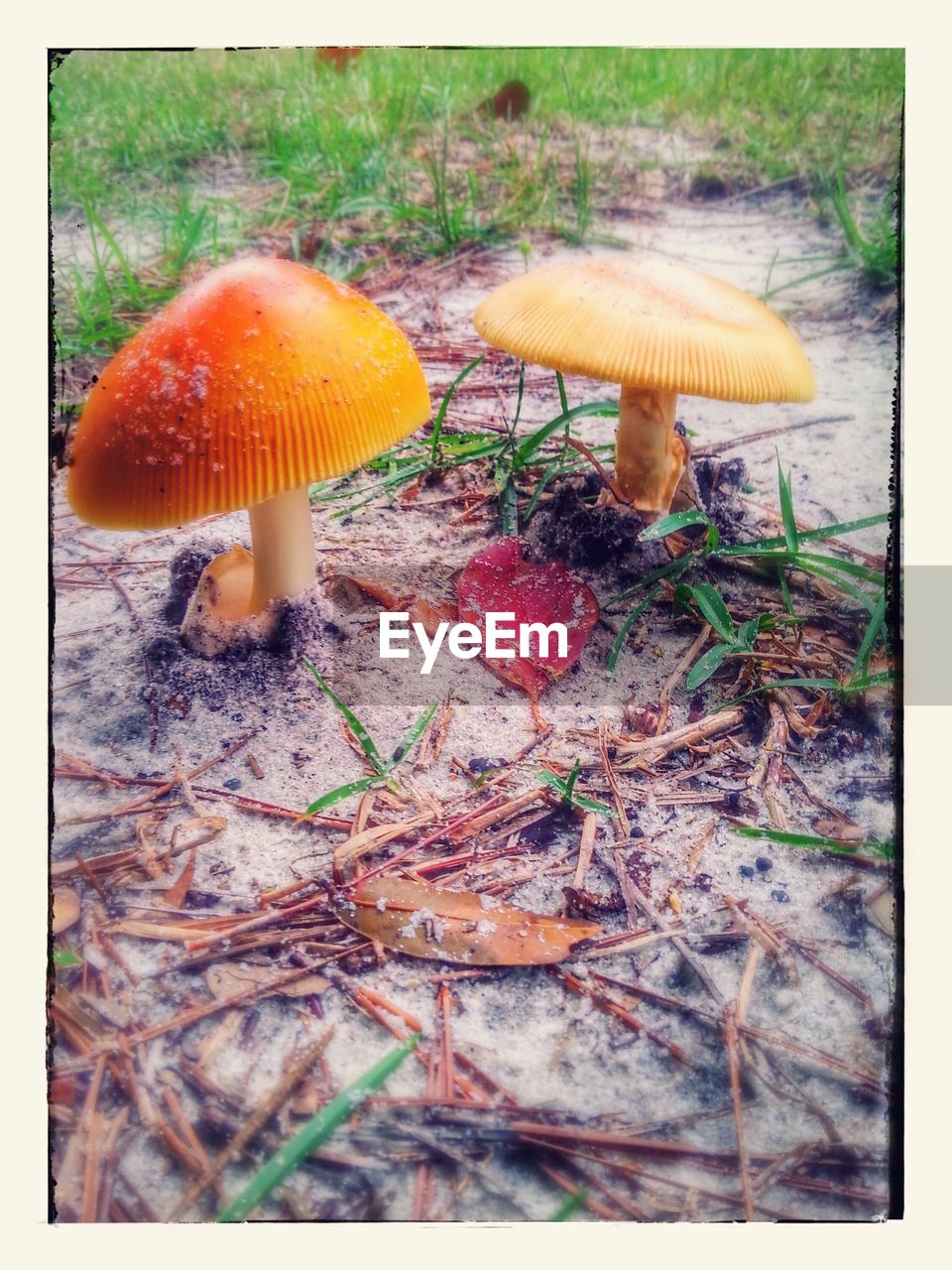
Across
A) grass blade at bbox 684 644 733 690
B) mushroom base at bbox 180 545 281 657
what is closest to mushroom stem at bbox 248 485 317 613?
mushroom base at bbox 180 545 281 657

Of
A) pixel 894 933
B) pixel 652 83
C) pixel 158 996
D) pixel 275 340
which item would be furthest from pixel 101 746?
pixel 652 83

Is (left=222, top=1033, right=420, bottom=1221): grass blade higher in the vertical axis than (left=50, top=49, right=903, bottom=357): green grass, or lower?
lower

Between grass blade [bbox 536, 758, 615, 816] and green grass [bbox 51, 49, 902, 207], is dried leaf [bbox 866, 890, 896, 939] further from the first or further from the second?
green grass [bbox 51, 49, 902, 207]

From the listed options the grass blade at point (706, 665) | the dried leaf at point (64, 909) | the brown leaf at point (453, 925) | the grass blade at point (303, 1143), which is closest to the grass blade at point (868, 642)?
the grass blade at point (706, 665)

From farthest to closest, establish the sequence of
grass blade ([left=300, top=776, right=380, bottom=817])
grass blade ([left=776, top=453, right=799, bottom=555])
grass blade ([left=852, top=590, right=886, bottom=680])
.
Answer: grass blade ([left=776, top=453, right=799, bottom=555]) < grass blade ([left=852, top=590, right=886, bottom=680]) < grass blade ([left=300, top=776, right=380, bottom=817])

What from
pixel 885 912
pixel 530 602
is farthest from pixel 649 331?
pixel 885 912

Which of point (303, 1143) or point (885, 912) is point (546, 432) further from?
point (303, 1143)

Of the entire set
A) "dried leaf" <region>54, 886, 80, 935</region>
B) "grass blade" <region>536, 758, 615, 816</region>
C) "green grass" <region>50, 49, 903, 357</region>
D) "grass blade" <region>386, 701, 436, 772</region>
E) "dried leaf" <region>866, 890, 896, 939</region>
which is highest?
"green grass" <region>50, 49, 903, 357</region>
